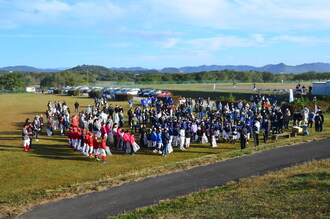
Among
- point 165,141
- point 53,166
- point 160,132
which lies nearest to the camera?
point 53,166

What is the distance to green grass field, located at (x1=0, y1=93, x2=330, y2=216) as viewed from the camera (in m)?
11.0

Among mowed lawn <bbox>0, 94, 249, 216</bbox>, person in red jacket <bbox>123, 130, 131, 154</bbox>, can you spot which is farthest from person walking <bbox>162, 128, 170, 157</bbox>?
person in red jacket <bbox>123, 130, 131, 154</bbox>

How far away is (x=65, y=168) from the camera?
1429cm

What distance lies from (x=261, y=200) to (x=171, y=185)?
11.3ft

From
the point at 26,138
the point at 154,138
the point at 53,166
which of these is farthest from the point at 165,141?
the point at 26,138

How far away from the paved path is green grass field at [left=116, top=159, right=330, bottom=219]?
2.55ft

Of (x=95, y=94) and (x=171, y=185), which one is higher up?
(x=95, y=94)

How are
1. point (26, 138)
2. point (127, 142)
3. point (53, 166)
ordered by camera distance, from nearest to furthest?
1. point (53, 166)
2. point (127, 142)
3. point (26, 138)

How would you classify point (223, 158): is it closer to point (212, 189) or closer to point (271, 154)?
point (271, 154)

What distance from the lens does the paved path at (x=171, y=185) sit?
9344mm

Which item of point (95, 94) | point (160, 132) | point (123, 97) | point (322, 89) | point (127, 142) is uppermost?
point (322, 89)

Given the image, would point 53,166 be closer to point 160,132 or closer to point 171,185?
point 160,132

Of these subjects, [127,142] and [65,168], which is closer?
[65,168]

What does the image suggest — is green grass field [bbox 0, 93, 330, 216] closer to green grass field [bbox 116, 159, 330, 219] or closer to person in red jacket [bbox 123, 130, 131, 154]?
person in red jacket [bbox 123, 130, 131, 154]
